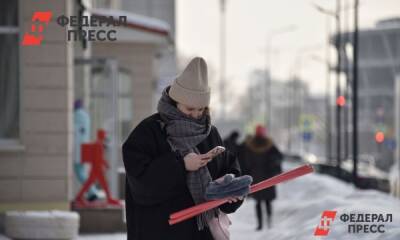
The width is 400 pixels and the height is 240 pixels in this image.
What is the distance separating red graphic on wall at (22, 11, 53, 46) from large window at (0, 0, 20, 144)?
148mm

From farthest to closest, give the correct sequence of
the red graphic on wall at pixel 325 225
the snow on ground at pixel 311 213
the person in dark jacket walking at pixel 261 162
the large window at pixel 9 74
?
the person in dark jacket walking at pixel 261 162 < the large window at pixel 9 74 < the red graphic on wall at pixel 325 225 < the snow on ground at pixel 311 213

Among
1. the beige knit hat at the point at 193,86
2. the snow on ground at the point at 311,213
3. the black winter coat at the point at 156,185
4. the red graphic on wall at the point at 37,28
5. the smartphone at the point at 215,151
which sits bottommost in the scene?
the snow on ground at the point at 311,213

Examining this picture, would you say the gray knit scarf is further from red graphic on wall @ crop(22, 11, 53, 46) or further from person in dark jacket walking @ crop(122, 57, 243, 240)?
red graphic on wall @ crop(22, 11, 53, 46)

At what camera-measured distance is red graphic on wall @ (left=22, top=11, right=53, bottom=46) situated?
44.5 feet

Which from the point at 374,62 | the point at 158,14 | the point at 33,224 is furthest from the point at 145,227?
the point at 158,14

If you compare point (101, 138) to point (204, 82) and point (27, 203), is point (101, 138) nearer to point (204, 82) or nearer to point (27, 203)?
point (27, 203)

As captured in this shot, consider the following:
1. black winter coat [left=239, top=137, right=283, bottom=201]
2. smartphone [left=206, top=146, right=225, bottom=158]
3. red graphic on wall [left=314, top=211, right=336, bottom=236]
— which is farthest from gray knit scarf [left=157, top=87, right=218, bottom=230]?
black winter coat [left=239, top=137, right=283, bottom=201]

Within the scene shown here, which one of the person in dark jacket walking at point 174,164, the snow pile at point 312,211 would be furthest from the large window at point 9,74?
the person in dark jacket walking at point 174,164

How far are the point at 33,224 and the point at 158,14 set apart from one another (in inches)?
1693

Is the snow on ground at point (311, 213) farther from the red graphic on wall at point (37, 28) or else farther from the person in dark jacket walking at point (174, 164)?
the person in dark jacket walking at point (174, 164)

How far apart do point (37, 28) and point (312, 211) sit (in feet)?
16.1

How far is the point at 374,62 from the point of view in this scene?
48469 millimetres

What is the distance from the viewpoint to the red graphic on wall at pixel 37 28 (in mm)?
13578

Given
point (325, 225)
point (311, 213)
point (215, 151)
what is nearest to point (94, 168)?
point (311, 213)
